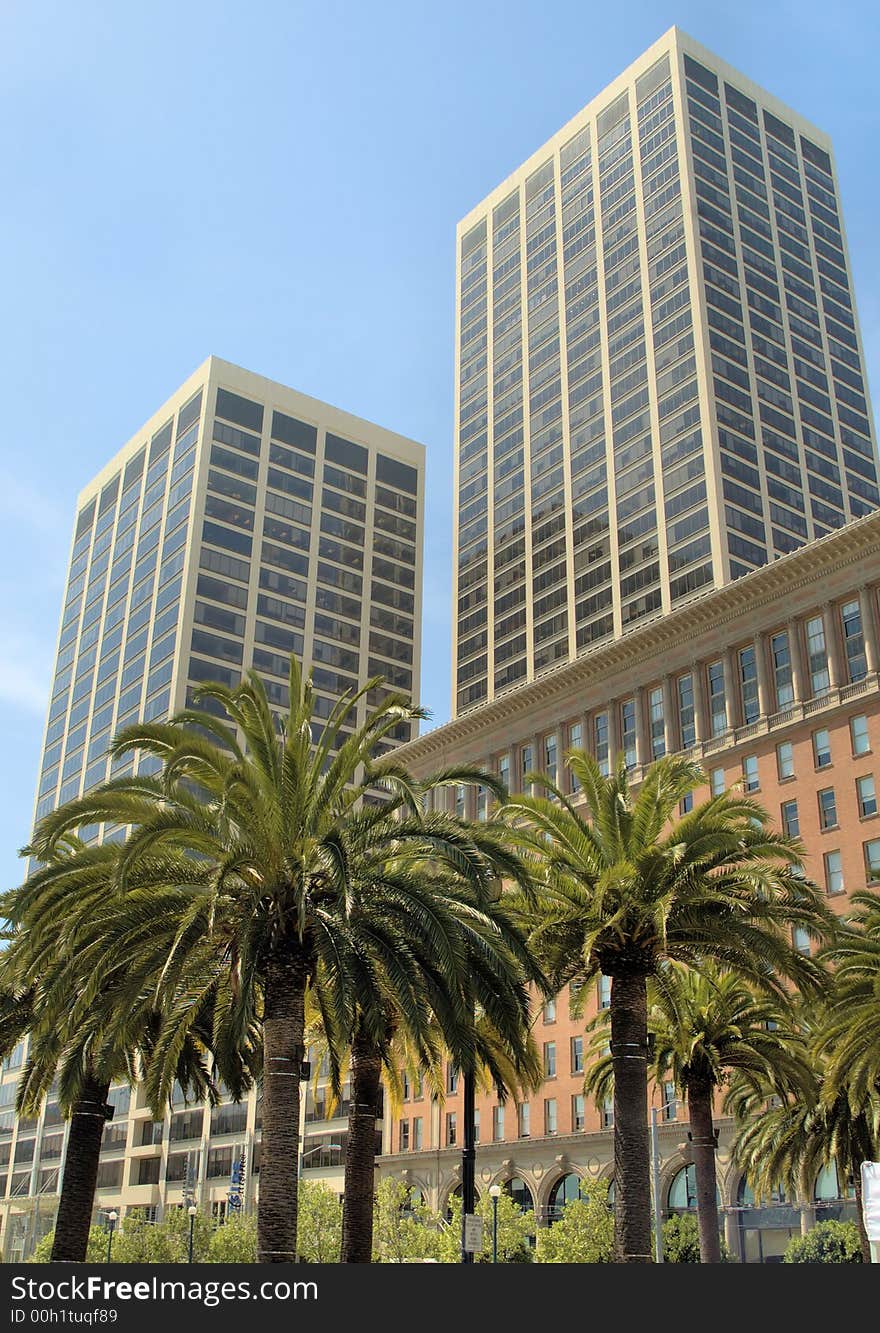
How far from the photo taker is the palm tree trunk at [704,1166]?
38.3 meters

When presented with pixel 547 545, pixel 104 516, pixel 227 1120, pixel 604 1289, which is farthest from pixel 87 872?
pixel 104 516

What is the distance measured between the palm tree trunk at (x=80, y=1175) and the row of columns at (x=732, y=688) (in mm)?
49933

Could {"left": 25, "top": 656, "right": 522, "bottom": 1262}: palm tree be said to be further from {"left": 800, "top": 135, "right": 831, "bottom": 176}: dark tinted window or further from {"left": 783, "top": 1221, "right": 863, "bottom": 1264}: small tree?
{"left": 800, "top": 135, "right": 831, "bottom": 176}: dark tinted window

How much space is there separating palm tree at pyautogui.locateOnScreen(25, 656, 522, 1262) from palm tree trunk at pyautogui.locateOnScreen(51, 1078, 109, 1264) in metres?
5.29

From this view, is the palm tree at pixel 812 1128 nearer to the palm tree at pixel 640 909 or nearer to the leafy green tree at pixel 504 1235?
the palm tree at pixel 640 909

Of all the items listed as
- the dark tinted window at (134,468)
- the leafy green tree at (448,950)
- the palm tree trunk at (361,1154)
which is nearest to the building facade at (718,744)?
the palm tree trunk at (361,1154)

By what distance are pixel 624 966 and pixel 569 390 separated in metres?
104

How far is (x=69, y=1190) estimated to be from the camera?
31.7m

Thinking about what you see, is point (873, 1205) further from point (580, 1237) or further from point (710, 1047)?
point (580, 1237)

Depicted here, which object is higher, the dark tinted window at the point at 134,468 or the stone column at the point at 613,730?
the dark tinted window at the point at 134,468

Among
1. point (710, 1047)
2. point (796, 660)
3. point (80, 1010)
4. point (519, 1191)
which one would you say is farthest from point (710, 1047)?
point (519, 1191)

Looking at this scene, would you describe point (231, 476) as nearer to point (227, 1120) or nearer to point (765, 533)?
point (765, 533)

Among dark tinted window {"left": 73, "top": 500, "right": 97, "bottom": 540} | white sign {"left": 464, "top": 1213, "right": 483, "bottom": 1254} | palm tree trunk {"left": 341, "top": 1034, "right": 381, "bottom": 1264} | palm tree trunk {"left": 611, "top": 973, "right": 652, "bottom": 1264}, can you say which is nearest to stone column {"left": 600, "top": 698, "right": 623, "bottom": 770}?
palm tree trunk {"left": 341, "top": 1034, "right": 381, "bottom": 1264}

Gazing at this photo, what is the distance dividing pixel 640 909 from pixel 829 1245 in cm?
3438
